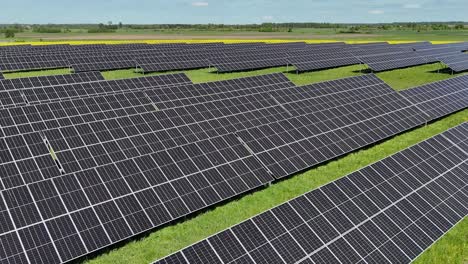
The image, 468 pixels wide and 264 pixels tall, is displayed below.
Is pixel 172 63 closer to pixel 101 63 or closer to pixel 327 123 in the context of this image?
pixel 101 63

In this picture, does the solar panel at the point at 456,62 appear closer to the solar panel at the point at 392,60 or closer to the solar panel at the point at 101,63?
the solar panel at the point at 392,60

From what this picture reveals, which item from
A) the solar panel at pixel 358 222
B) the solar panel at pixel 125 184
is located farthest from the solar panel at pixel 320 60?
the solar panel at pixel 358 222

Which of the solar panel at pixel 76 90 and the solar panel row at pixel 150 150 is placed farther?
the solar panel at pixel 76 90

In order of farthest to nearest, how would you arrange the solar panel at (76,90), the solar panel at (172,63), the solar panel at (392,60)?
the solar panel at (392,60)
the solar panel at (172,63)
the solar panel at (76,90)

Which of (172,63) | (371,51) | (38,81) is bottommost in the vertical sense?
(172,63)

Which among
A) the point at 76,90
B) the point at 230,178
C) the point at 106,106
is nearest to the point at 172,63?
the point at 76,90

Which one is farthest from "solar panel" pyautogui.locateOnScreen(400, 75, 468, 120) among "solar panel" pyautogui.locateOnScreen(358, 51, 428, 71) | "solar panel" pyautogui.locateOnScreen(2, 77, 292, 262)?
"solar panel" pyautogui.locateOnScreen(2, 77, 292, 262)
